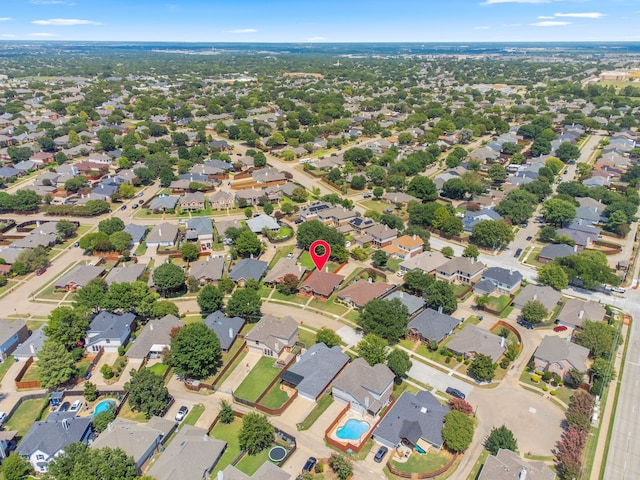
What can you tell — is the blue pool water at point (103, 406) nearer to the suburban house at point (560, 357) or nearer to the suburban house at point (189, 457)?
the suburban house at point (189, 457)

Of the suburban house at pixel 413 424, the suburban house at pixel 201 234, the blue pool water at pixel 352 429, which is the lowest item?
the suburban house at pixel 201 234

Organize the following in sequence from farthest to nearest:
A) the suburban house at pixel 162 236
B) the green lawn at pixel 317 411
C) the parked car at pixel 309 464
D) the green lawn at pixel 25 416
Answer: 1. the suburban house at pixel 162 236
2. the green lawn at pixel 317 411
3. the green lawn at pixel 25 416
4. the parked car at pixel 309 464

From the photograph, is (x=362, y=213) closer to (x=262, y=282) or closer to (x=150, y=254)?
(x=262, y=282)

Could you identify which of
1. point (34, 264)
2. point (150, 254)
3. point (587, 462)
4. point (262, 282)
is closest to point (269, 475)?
point (587, 462)

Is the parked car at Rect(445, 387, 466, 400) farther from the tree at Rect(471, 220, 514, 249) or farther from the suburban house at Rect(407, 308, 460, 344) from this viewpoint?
the tree at Rect(471, 220, 514, 249)

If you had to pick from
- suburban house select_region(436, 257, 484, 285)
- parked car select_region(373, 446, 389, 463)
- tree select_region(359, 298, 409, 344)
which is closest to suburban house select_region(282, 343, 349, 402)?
tree select_region(359, 298, 409, 344)

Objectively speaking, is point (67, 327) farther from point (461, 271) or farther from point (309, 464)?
point (461, 271)

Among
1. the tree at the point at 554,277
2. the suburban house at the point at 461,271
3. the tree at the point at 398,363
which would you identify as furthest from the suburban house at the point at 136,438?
the tree at the point at 554,277
